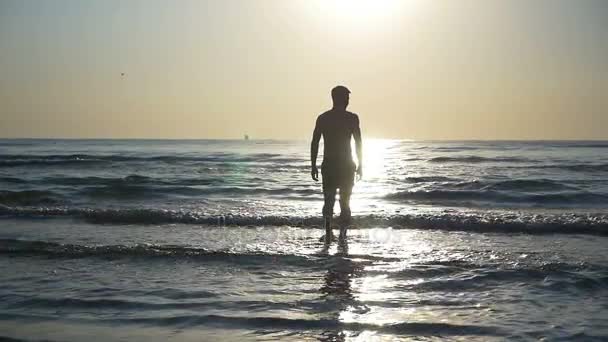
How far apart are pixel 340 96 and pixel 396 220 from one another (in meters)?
3.69

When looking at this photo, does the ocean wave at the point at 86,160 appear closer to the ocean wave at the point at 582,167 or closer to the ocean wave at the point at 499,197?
the ocean wave at the point at 582,167

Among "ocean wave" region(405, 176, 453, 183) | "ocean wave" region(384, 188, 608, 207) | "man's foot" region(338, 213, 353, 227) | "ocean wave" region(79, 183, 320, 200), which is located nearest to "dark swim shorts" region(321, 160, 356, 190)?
"man's foot" region(338, 213, 353, 227)

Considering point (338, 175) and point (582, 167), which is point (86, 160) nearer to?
point (582, 167)

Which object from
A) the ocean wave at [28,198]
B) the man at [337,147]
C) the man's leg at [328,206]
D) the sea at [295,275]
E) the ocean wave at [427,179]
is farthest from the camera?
the ocean wave at [427,179]

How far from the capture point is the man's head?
795 cm

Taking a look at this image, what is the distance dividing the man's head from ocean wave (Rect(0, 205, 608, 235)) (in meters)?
3.02

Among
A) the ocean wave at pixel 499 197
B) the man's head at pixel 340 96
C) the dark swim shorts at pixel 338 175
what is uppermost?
the man's head at pixel 340 96

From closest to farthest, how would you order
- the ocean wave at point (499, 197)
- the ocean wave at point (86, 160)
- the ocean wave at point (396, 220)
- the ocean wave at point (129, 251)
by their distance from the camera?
the ocean wave at point (129, 251), the ocean wave at point (396, 220), the ocean wave at point (499, 197), the ocean wave at point (86, 160)

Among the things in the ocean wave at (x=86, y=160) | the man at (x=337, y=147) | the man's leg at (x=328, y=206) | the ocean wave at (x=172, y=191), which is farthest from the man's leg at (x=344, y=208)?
the ocean wave at (x=86, y=160)

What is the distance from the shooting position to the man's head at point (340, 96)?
26.1 ft

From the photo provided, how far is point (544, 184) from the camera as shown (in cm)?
1866

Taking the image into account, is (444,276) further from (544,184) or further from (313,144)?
(544,184)

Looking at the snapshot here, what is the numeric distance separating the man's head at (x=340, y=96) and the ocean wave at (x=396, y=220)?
3.02m

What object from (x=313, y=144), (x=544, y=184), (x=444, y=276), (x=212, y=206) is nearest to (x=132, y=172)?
(x=212, y=206)
